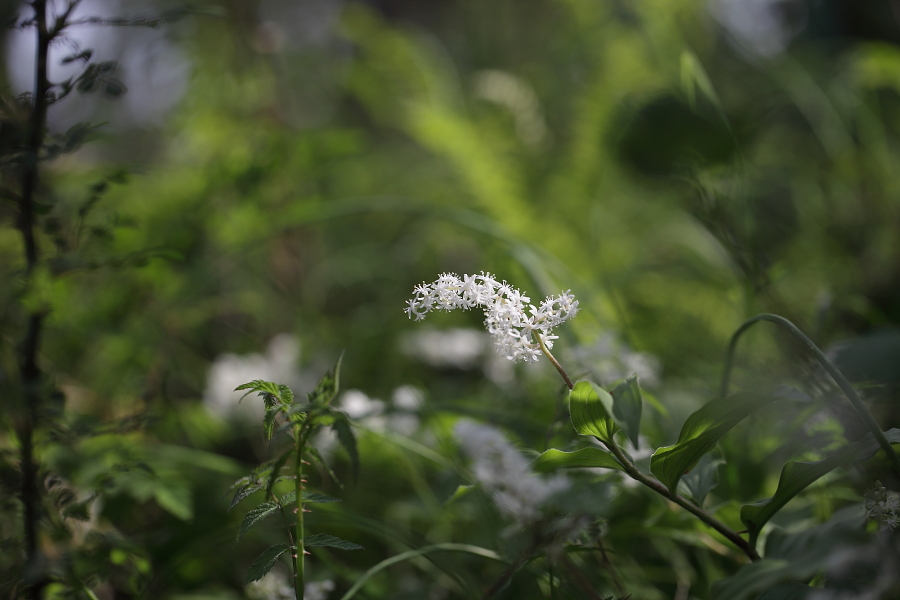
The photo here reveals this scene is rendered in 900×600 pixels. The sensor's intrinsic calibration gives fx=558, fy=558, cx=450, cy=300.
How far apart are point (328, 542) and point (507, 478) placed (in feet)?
0.69

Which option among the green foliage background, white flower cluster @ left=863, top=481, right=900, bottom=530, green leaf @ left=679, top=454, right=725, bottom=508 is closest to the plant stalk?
the green foliage background

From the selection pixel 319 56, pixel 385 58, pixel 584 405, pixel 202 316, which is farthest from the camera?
pixel 319 56

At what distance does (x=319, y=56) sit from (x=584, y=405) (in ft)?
8.99

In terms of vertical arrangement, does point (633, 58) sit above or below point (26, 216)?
above

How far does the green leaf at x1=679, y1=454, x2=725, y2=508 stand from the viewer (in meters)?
0.54

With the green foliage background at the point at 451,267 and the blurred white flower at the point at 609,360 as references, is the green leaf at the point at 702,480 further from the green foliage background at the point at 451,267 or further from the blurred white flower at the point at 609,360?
the blurred white flower at the point at 609,360

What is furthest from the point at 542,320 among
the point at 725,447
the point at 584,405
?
the point at 725,447

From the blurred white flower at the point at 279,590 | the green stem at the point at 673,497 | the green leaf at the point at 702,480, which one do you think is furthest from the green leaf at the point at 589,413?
the blurred white flower at the point at 279,590

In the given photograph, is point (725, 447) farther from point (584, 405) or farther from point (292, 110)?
point (292, 110)

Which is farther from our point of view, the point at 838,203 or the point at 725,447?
the point at 838,203

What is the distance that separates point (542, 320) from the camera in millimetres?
541

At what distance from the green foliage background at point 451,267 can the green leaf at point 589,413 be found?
6 cm

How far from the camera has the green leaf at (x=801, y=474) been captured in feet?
1.51

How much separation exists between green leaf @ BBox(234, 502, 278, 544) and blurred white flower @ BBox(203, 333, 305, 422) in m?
0.77
